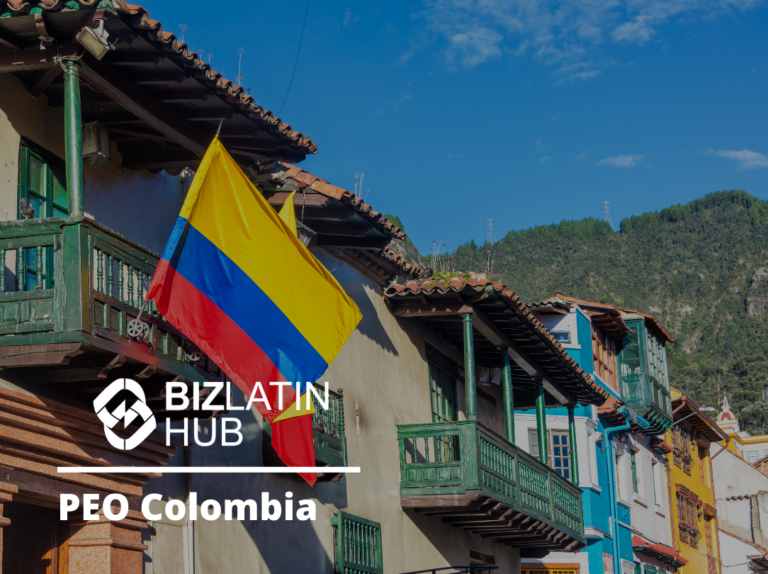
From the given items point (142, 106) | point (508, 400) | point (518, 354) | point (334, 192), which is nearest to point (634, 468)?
point (518, 354)

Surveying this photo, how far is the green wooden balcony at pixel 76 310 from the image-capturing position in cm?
794

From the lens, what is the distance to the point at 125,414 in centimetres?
938

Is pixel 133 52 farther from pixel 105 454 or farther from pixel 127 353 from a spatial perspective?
pixel 105 454

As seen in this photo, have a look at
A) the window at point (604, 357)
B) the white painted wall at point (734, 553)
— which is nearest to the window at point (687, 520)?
the white painted wall at point (734, 553)

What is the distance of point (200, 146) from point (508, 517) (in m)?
8.74

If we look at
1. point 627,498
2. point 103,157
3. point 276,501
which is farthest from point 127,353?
point 627,498

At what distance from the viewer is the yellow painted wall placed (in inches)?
1390

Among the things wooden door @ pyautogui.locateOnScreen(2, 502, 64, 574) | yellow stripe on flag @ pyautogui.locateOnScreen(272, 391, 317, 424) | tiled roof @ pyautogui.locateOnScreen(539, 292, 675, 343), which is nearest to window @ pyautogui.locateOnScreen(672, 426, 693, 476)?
tiled roof @ pyautogui.locateOnScreen(539, 292, 675, 343)

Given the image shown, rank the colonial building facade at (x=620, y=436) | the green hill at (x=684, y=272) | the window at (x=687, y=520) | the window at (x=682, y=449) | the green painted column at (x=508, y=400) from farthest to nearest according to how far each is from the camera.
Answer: the green hill at (x=684, y=272)
the window at (x=682, y=449)
the window at (x=687, y=520)
the colonial building facade at (x=620, y=436)
the green painted column at (x=508, y=400)

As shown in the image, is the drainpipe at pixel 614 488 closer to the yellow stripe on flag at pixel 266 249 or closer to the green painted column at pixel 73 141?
the yellow stripe on flag at pixel 266 249

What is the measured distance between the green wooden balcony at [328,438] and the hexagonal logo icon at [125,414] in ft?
8.86

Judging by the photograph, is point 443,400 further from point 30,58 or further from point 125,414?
point 30,58

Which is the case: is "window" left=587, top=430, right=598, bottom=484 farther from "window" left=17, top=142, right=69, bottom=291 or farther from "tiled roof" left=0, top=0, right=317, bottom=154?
"window" left=17, top=142, right=69, bottom=291

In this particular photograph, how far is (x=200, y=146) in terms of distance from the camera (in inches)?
427
